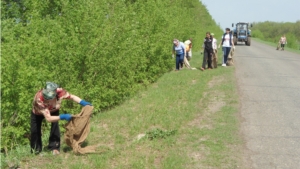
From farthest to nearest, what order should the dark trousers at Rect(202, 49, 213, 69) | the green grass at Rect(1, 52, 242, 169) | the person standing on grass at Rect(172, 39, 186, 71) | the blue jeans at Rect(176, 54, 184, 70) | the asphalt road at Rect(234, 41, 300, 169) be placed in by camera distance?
the blue jeans at Rect(176, 54, 184, 70) < the person standing on grass at Rect(172, 39, 186, 71) < the dark trousers at Rect(202, 49, 213, 69) < the asphalt road at Rect(234, 41, 300, 169) < the green grass at Rect(1, 52, 242, 169)

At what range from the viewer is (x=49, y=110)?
6.12 meters

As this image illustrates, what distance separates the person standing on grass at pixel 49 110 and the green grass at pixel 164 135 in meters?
0.23

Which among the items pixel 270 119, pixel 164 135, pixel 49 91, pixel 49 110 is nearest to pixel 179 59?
pixel 270 119

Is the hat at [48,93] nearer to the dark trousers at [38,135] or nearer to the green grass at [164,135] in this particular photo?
the dark trousers at [38,135]

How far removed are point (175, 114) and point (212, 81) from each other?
5.07 metres

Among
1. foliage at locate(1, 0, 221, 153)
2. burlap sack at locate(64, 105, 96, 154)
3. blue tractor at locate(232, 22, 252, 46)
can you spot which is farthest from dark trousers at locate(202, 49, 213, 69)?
blue tractor at locate(232, 22, 252, 46)

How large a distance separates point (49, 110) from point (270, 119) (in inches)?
206

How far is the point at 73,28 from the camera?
30.1 feet

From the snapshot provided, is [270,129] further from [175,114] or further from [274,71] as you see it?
[274,71]

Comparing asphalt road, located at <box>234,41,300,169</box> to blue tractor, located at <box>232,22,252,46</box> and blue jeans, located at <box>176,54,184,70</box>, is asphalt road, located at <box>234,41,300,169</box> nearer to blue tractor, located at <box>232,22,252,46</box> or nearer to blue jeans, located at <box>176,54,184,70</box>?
blue jeans, located at <box>176,54,184,70</box>

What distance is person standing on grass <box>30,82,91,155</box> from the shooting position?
5797 mm

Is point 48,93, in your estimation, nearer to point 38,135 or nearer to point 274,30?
point 38,135

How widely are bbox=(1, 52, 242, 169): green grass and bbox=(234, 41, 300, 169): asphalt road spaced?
30 centimetres

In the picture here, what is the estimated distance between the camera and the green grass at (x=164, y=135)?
5.71 metres
